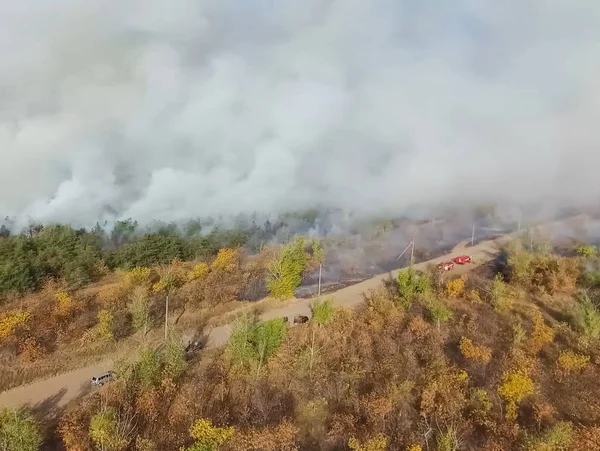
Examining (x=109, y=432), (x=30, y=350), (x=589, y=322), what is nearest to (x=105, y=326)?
(x=30, y=350)

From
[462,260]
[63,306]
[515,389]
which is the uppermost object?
[63,306]

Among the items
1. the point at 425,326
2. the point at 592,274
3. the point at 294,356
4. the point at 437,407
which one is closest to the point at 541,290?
the point at 592,274

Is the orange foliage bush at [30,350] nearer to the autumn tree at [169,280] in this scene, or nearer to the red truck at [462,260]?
the autumn tree at [169,280]

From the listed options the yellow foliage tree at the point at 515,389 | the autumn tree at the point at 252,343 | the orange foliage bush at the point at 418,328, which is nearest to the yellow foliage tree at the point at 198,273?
the autumn tree at the point at 252,343

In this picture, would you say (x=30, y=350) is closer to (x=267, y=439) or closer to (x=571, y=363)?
(x=267, y=439)

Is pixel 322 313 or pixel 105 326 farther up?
pixel 105 326

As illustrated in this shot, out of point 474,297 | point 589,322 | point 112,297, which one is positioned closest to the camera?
point 589,322

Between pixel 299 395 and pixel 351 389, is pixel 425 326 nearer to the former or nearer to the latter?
pixel 351 389
